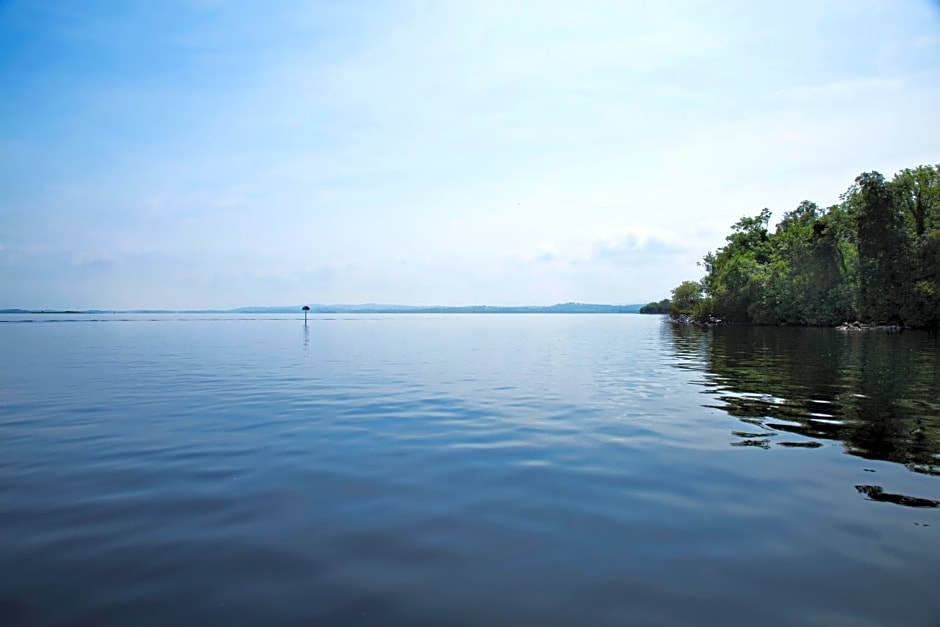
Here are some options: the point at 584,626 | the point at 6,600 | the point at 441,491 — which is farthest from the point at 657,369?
the point at 6,600

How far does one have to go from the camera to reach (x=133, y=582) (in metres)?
6.20

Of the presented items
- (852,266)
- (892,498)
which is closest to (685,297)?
(852,266)

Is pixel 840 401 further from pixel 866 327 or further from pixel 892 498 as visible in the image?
pixel 866 327

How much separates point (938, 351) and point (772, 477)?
38787 millimetres

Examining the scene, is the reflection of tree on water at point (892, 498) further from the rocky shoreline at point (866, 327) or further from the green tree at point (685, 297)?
the green tree at point (685, 297)

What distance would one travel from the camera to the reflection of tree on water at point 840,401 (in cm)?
1270

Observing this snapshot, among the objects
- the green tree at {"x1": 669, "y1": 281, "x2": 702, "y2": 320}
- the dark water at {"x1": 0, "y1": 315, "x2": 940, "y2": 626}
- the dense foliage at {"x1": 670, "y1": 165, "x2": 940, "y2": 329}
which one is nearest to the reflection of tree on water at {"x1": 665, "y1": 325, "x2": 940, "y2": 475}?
the dark water at {"x1": 0, "y1": 315, "x2": 940, "y2": 626}

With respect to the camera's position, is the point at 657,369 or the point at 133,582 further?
the point at 657,369

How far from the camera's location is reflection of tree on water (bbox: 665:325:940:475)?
1270 centimetres

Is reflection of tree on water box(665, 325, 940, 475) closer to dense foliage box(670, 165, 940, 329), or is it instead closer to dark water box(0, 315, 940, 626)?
dark water box(0, 315, 940, 626)

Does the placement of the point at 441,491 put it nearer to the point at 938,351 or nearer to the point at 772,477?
the point at 772,477

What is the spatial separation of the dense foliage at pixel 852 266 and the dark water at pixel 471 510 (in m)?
67.9

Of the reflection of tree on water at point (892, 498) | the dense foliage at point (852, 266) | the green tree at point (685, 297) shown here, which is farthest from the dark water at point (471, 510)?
the green tree at point (685, 297)

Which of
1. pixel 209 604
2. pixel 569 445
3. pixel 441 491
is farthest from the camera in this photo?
pixel 569 445
